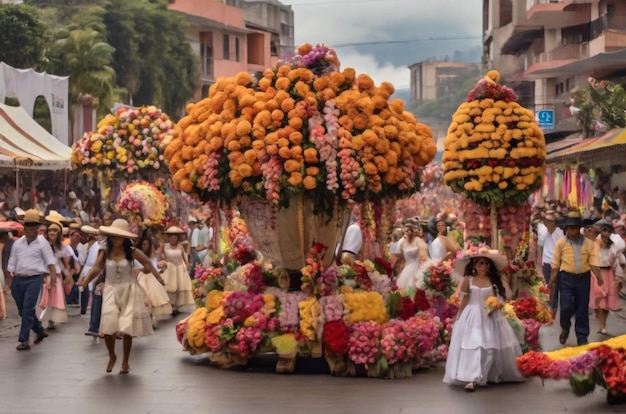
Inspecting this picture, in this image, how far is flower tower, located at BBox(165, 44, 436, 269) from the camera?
15875 millimetres

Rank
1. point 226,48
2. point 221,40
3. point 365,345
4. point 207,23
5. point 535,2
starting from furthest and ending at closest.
Result: point 226,48 → point 221,40 → point 207,23 → point 535,2 → point 365,345

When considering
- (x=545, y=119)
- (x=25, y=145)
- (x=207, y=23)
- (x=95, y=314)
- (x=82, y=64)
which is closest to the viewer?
(x=95, y=314)

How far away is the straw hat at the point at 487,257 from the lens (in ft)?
48.1

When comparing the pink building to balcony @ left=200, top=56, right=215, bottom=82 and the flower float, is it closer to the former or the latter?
balcony @ left=200, top=56, right=215, bottom=82

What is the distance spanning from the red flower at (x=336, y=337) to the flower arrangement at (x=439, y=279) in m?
2.08

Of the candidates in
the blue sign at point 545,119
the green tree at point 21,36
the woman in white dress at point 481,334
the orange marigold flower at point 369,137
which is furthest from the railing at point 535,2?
the woman in white dress at point 481,334

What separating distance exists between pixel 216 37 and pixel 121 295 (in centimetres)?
7095

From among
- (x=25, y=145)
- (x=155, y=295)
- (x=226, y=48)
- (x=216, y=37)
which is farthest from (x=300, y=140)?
(x=226, y=48)

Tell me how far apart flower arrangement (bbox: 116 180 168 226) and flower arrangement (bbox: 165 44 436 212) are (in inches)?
370

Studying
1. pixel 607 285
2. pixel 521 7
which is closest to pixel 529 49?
pixel 521 7

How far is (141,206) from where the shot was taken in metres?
26.3

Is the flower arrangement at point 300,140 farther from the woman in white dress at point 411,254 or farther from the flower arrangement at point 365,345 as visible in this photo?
the woman in white dress at point 411,254

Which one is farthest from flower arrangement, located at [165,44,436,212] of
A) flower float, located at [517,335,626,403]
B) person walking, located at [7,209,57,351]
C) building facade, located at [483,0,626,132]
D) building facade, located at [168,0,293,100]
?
building facade, located at [168,0,293,100]

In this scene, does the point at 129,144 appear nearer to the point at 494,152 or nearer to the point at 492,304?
the point at 494,152
